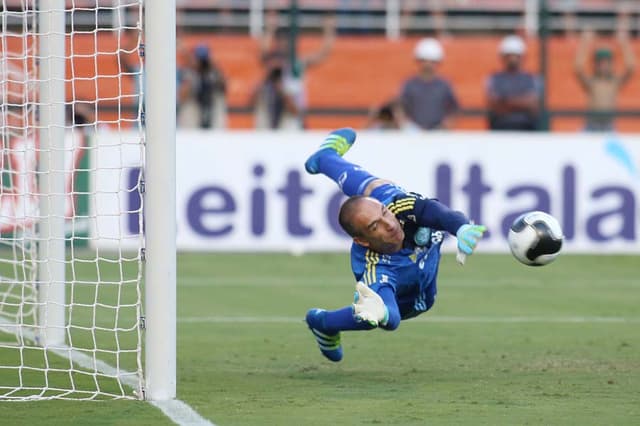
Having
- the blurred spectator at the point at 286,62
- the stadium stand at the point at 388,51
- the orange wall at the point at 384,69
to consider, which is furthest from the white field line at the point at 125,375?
the orange wall at the point at 384,69

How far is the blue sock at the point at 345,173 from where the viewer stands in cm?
811

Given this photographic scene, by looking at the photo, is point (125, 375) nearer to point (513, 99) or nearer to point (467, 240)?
point (467, 240)

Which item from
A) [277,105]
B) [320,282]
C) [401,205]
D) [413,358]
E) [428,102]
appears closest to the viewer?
[401,205]

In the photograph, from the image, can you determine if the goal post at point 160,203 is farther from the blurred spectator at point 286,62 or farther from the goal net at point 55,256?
the blurred spectator at point 286,62

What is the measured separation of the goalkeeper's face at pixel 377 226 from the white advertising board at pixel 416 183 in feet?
29.0

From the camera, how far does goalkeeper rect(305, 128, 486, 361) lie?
7398mm

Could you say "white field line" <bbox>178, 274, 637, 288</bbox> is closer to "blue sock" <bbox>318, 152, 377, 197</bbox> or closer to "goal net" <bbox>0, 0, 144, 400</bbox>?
"goal net" <bbox>0, 0, 144, 400</bbox>

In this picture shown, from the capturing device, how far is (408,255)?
25.6 feet

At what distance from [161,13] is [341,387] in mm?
2140

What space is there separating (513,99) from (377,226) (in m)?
10.8

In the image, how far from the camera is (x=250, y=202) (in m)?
16.5

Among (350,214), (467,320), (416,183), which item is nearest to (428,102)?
(416,183)

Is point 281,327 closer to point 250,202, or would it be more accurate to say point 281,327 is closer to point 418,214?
point 418,214

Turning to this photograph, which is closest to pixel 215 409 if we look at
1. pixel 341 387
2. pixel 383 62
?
pixel 341 387
